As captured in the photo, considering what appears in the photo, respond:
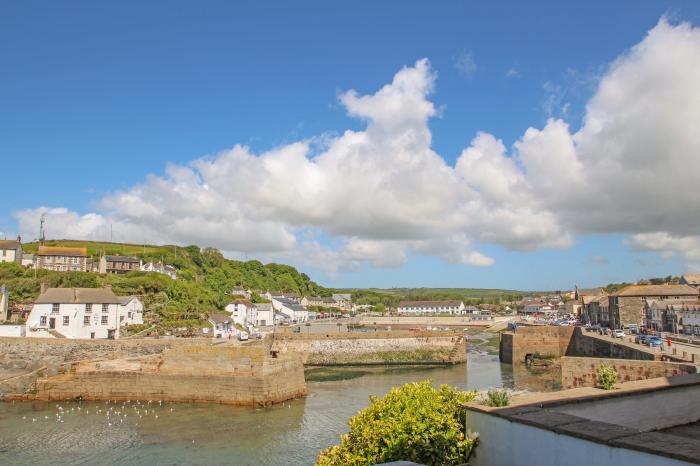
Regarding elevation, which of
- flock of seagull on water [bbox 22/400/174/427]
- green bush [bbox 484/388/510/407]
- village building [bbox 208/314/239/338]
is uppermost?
green bush [bbox 484/388/510/407]

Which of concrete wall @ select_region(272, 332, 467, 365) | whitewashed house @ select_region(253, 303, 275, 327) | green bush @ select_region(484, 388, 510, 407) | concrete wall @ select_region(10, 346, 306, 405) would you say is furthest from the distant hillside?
green bush @ select_region(484, 388, 510, 407)

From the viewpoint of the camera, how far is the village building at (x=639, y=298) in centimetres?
6656

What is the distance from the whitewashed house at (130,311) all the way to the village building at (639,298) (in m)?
60.8

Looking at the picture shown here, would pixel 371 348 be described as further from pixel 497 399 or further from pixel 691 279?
pixel 691 279

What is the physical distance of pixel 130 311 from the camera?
5294 cm

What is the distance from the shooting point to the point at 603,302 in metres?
79.6

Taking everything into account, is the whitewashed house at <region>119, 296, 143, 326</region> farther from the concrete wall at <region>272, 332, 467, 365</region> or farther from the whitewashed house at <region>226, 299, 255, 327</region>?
the whitewashed house at <region>226, 299, 255, 327</region>

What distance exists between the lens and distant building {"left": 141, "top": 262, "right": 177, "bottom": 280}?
278 feet

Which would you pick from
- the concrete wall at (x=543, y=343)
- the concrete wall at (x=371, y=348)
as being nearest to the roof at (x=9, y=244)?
the concrete wall at (x=371, y=348)

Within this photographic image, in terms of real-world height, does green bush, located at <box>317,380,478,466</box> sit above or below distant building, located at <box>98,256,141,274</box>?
below

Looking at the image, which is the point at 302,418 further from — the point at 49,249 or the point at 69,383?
the point at 49,249

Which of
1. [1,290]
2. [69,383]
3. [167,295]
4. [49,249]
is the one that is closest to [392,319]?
[167,295]

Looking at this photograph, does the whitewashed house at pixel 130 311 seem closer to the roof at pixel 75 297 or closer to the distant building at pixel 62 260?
the roof at pixel 75 297

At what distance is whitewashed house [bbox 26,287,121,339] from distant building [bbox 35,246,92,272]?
31468 millimetres
